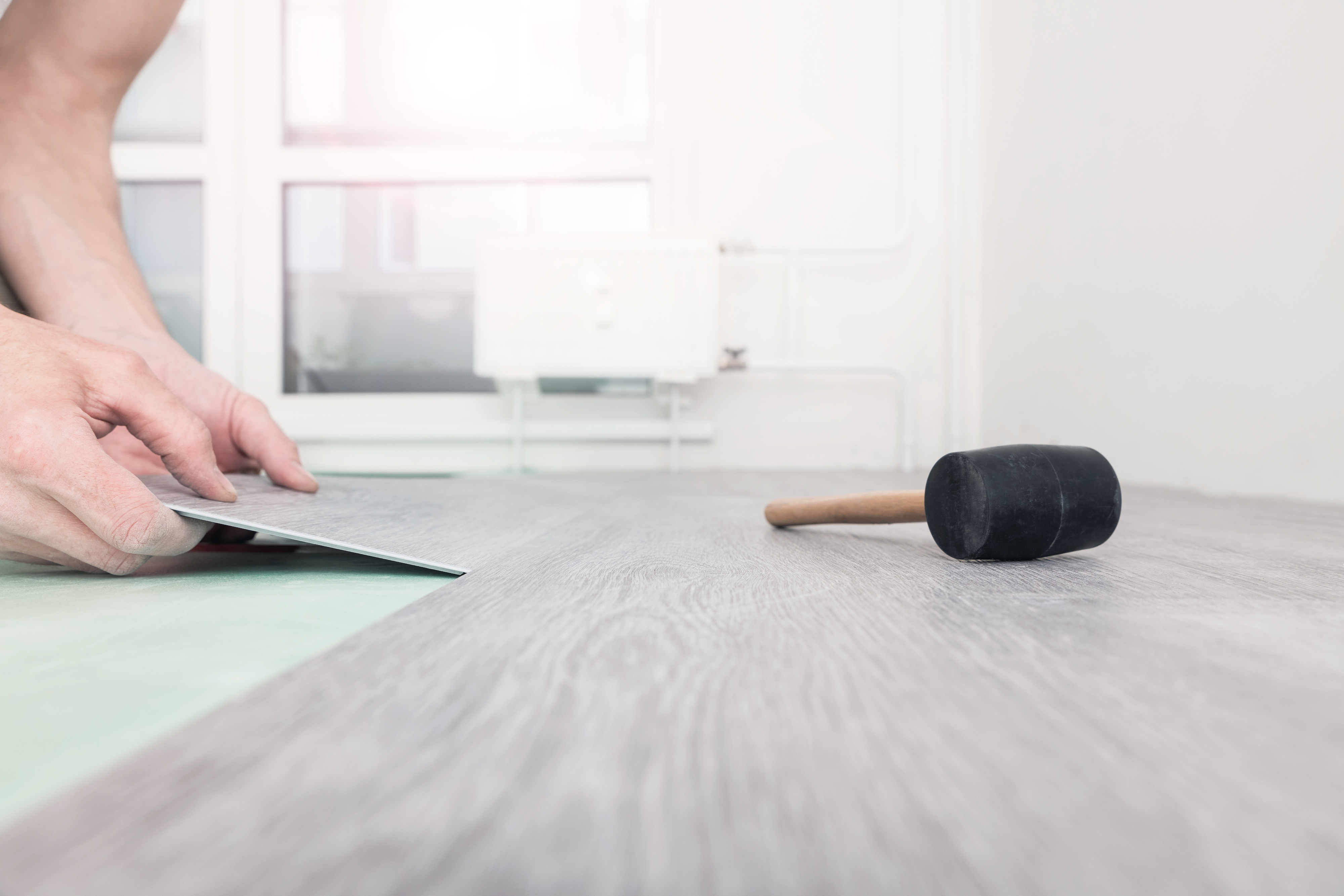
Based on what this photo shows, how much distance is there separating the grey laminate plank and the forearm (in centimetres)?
26

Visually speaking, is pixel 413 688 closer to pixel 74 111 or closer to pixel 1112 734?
pixel 1112 734

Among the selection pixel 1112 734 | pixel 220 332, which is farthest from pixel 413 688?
pixel 220 332

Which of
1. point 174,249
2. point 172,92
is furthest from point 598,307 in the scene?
point 172,92

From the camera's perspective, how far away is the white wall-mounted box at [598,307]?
2152 mm

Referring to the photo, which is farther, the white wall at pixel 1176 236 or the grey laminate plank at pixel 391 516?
the white wall at pixel 1176 236

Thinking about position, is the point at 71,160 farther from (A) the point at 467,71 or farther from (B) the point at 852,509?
(A) the point at 467,71

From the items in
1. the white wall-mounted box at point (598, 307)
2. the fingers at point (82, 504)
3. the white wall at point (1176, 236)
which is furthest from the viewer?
the white wall-mounted box at point (598, 307)

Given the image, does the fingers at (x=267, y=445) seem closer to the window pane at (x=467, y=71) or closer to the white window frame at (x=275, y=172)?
the white window frame at (x=275, y=172)

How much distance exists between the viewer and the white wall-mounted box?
2152mm

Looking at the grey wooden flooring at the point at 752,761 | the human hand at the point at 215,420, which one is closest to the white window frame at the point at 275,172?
the human hand at the point at 215,420

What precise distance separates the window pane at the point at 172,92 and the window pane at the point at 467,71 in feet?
0.89

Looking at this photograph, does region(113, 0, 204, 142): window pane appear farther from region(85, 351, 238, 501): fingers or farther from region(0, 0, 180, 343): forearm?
region(85, 351, 238, 501): fingers


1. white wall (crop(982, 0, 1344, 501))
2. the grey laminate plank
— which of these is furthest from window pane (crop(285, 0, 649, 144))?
the grey laminate plank

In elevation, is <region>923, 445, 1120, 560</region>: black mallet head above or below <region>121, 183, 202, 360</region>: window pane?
below
